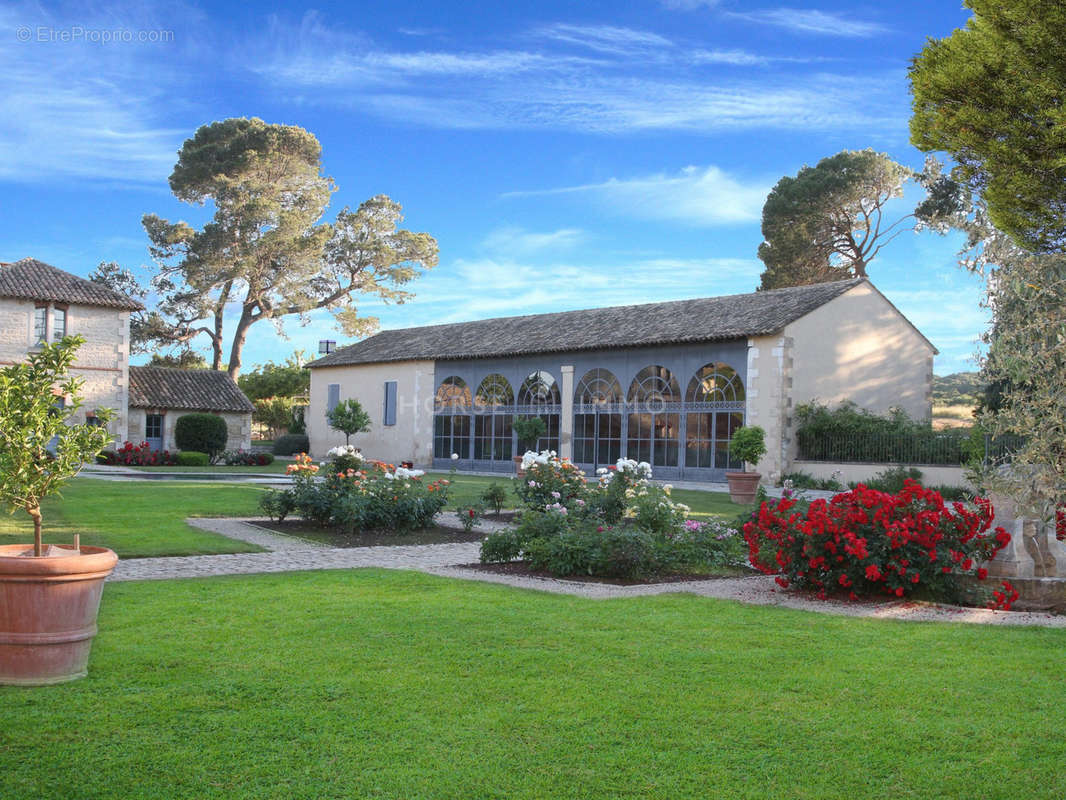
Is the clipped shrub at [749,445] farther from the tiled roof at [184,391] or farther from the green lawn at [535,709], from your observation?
the tiled roof at [184,391]

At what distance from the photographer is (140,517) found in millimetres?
13039

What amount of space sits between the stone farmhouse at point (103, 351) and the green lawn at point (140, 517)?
36.4 ft

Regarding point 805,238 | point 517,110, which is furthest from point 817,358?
point 805,238

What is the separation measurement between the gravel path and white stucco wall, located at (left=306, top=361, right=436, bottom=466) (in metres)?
24.2

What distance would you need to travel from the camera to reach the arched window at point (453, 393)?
3497cm

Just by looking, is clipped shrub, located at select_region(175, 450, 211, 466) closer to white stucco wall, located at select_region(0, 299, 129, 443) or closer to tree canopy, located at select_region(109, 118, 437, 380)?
white stucco wall, located at select_region(0, 299, 129, 443)

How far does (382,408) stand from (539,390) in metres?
8.97

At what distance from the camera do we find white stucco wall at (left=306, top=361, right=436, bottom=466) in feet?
120

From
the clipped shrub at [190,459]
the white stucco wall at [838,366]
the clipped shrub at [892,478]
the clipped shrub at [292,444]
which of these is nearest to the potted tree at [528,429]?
the white stucco wall at [838,366]

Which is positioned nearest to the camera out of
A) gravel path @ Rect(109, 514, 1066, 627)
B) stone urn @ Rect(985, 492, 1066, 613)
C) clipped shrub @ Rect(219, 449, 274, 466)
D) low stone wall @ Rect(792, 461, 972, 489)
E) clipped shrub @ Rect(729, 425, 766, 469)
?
gravel path @ Rect(109, 514, 1066, 627)

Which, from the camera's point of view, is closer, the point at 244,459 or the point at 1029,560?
the point at 1029,560

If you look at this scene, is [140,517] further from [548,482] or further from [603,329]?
[603,329]

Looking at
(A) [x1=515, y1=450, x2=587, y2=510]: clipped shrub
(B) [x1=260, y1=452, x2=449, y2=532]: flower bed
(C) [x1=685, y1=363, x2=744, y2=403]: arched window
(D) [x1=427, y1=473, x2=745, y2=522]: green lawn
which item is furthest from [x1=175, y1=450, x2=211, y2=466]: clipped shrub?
(A) [x1=515, y1=450, x2=587, y2=510]: clipped shrub

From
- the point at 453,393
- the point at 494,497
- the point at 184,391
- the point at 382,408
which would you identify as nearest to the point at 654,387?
the point at 453,393
